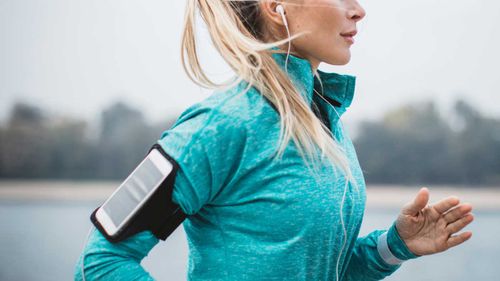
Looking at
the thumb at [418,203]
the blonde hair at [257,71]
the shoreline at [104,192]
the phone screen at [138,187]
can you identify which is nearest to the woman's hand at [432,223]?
the thumb at [418,203]

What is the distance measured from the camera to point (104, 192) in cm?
1182

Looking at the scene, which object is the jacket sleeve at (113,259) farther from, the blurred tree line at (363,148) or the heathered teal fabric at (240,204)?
the blurred tree line at (363,148)

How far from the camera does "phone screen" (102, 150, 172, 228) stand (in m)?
0.69

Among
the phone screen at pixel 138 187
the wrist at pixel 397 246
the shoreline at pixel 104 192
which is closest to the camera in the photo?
the phone screen at pixel 138 187

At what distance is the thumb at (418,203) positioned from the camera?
32.1 inches

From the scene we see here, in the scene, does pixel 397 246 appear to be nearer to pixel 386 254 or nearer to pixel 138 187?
pixel 386 254

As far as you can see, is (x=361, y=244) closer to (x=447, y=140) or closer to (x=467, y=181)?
(x=467, y=181)

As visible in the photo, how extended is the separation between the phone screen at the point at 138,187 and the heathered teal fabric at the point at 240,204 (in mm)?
19

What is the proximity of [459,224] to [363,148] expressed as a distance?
10.1m

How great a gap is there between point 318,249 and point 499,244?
6.77m

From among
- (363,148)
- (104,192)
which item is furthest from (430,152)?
(104,192)

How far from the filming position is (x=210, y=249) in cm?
75

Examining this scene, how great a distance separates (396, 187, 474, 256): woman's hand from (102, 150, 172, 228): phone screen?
0.35 m

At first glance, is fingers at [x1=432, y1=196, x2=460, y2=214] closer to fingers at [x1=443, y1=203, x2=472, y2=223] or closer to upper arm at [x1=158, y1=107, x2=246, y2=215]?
fingers at [x1=443, y1=203, x2=472, y2=223]
